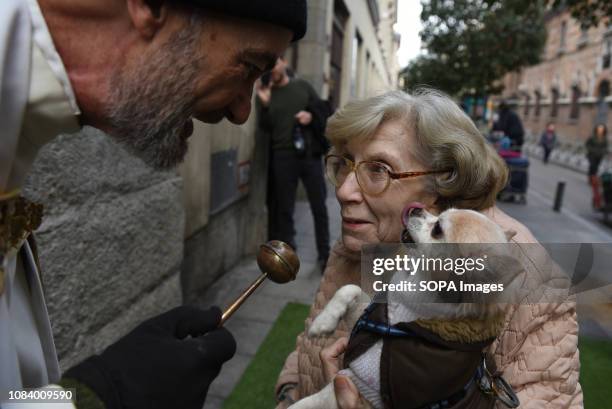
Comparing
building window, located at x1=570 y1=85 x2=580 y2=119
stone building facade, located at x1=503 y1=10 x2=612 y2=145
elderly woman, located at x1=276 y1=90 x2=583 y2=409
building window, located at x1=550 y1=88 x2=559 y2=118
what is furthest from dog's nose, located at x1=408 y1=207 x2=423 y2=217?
building window, located at x1=550 y1=88 x2=559 y2=118

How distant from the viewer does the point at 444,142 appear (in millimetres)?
1733

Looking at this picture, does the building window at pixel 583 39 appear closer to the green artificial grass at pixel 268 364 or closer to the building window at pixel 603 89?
the building window at pixel 603 89

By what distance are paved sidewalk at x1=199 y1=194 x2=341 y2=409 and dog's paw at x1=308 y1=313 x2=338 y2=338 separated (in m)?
1.37

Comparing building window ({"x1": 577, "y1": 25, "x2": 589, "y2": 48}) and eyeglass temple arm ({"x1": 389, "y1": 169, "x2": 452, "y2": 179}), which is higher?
building window ({"x1": 577, "y1": 25, "x2": 589, "y2": 48})

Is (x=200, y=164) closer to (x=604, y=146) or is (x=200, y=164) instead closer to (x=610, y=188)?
(x=610, y=188)

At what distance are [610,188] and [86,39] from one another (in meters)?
10.5

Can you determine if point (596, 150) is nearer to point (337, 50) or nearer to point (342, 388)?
point (337, 50)

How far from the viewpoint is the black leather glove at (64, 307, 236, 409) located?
100 centimetres

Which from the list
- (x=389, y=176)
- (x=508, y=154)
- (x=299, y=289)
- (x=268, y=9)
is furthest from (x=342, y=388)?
(x=508, y=154)

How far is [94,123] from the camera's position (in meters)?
1.11

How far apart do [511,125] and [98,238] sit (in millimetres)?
10465

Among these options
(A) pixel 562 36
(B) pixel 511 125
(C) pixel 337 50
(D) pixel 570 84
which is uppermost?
(A) pixel 562 36

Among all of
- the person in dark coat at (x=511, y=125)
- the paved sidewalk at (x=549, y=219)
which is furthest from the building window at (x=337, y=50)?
the paved sidewalk at (x=549, y=219)

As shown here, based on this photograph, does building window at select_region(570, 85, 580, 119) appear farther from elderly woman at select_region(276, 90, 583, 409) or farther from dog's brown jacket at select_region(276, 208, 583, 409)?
dog's brown jacket at select_region(276, 208, 583, 409)
